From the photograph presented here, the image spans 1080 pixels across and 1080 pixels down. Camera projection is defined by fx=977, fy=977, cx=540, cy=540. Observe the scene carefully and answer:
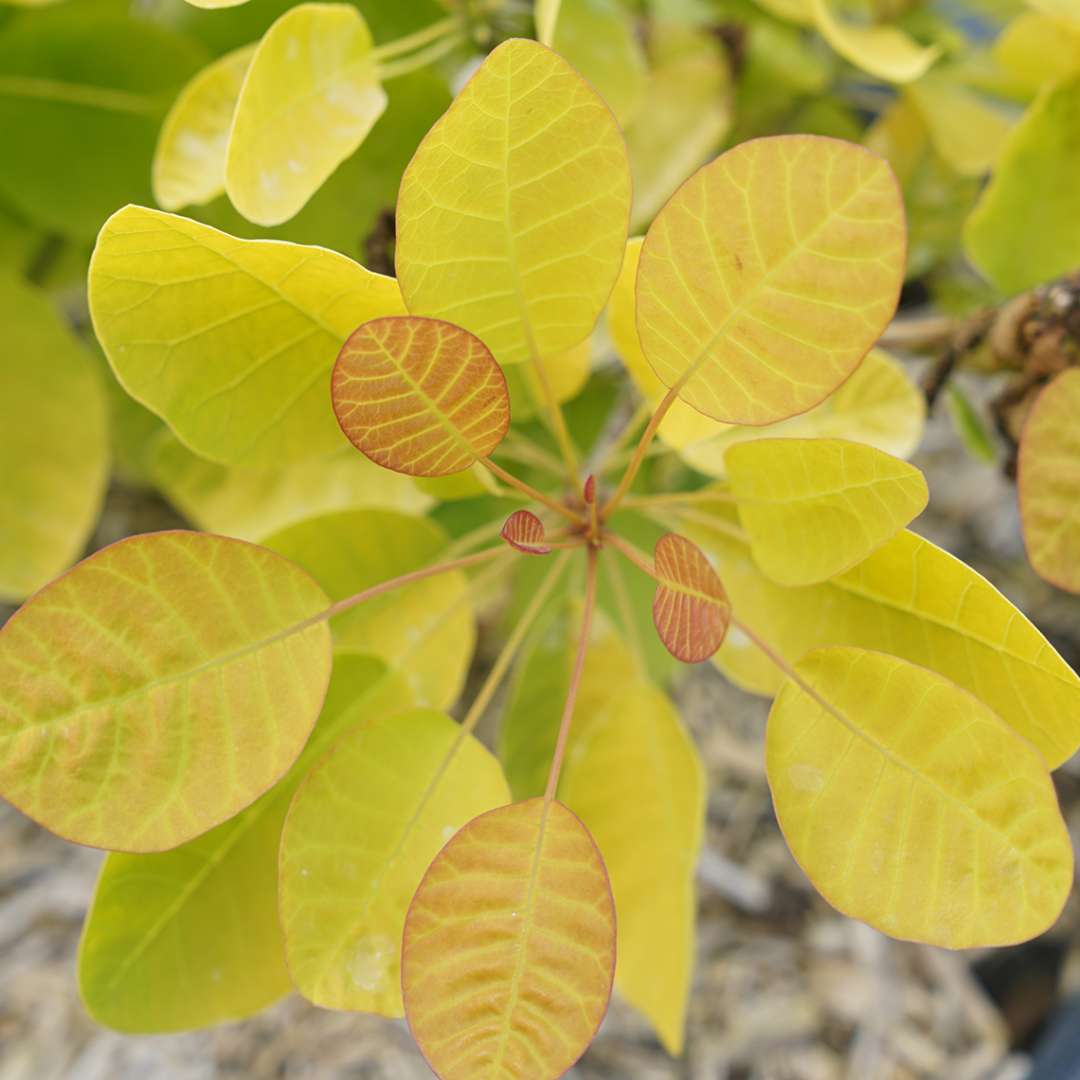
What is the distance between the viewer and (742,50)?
2.65 ft

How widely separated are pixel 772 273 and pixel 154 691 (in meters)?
0.27

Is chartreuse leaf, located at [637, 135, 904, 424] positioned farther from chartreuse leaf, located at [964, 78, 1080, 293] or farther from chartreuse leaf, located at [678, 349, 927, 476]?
chartreuse leaf, located at [964, 78, 1080, 293]

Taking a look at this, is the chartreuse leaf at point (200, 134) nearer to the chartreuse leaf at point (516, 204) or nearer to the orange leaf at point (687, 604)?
the chartreuse leaf at point (516, 204)

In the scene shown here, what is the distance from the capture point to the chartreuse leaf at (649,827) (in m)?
0.57

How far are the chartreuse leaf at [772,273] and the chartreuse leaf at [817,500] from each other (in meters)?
0.03

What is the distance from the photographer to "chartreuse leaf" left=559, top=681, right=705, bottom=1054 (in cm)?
57

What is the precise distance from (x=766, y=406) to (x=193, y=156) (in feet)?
1.05

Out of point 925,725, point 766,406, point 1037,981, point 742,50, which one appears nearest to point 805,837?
point 925,725

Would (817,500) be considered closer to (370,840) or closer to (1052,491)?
(1052,491)

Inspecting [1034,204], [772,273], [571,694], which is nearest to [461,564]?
[571,694]

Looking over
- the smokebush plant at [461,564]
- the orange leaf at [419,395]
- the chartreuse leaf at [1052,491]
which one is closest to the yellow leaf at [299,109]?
the smokebush plant at [461,564]

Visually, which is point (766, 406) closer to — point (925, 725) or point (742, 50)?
point (925, 725)

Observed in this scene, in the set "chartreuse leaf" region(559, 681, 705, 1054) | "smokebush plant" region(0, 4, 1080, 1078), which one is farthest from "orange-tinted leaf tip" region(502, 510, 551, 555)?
"chartreuse leaf" region(559, 681, 705, 1054)

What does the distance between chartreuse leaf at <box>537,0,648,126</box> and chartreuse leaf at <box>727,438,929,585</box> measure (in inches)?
11.3
